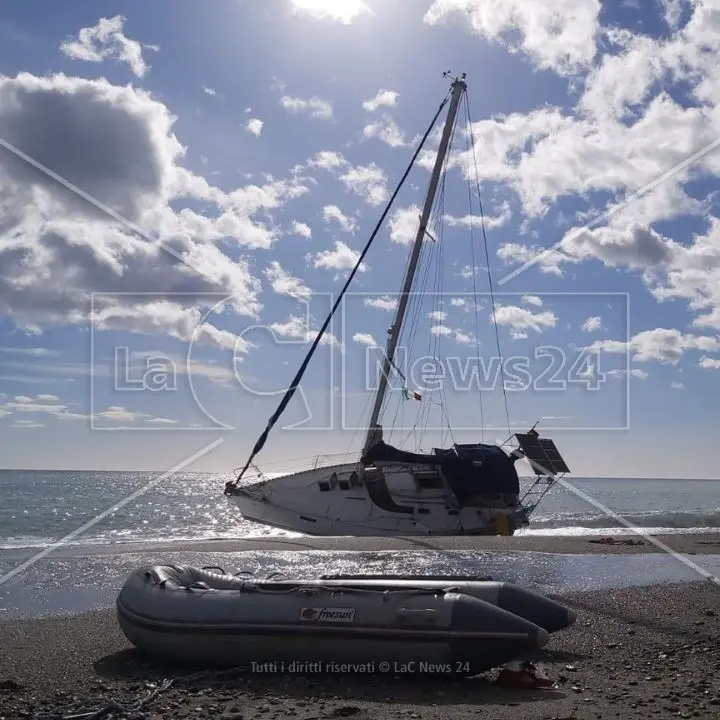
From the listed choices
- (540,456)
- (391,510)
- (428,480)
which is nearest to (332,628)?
(391,510)

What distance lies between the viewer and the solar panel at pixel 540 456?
112 ft

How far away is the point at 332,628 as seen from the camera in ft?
31.2

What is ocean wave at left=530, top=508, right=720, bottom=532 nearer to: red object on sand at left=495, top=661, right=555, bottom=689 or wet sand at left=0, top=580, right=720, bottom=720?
wet sand at left=0, top=580, right=720, bottom=720

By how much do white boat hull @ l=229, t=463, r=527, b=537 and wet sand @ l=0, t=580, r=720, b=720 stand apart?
66.5 feet

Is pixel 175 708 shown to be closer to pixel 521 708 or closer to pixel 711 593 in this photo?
pixel 521 708

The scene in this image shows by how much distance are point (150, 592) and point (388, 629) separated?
11.1 ft

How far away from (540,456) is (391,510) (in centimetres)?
703

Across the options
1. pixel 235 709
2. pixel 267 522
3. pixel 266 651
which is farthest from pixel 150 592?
pixel 267 522

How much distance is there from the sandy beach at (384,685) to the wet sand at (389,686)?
0.01 meters

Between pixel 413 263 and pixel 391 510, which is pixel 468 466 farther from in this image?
pixel 413 263

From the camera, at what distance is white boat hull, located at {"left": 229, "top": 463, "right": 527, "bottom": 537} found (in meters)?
32.5

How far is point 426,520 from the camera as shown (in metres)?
32.6

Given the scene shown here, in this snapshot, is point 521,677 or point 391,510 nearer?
point 521,677

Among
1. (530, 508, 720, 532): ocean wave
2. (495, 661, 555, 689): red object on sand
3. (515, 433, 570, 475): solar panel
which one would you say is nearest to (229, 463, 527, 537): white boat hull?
(515, 433, 570, 475): solar panel
